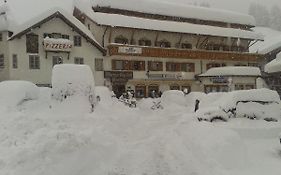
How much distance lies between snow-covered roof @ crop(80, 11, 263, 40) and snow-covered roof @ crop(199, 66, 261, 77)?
175 inches

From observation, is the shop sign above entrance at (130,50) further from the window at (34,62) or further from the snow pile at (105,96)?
the snow pile at (105,96)

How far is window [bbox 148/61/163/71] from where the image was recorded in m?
45.5

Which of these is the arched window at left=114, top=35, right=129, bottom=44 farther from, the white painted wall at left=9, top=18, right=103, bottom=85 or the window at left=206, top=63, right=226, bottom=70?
the window at left=206, top=63, right=226, bottom=70

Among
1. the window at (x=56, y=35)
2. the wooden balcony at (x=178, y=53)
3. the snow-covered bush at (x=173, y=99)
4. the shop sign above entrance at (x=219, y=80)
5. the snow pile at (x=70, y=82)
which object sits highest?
the window at (x=56, y=35)

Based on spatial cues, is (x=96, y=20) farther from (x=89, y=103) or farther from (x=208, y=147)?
(x=208, y=147)

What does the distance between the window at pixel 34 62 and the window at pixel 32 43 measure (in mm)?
562

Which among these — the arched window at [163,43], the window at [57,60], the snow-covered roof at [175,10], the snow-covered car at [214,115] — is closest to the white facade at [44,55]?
the window at [57,60]

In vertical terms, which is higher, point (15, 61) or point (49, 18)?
point (49, 18)

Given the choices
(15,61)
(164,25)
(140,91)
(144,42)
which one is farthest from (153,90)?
(15,61)

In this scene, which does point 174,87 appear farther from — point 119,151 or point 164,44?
point 119,151

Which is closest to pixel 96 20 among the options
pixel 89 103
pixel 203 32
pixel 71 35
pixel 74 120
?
pixel 71 35

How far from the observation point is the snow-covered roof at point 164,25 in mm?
42844

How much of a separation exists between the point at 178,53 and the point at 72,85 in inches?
1045

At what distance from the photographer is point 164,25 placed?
46.2m
